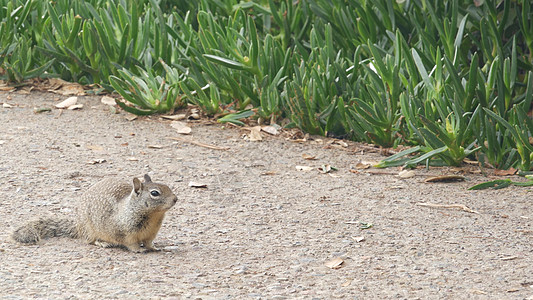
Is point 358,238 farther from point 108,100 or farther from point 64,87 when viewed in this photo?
point 64,87

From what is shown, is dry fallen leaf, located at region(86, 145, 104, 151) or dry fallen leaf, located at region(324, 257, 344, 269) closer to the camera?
dry fallen leaf, located at region(324, 257, 344, 269)

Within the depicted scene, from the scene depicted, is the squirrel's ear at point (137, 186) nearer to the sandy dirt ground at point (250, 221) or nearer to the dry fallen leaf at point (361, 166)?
the sandy dirt ground at point (250, 221)

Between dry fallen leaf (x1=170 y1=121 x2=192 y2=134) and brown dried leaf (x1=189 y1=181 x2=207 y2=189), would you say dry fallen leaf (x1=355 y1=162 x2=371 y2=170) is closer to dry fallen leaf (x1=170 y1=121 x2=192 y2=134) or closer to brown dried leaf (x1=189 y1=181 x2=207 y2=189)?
brown dried leaf (x1=189 y1=181 x2=207 y2=189)

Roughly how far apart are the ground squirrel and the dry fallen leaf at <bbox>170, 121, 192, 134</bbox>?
193cm

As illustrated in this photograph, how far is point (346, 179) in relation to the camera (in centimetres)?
525

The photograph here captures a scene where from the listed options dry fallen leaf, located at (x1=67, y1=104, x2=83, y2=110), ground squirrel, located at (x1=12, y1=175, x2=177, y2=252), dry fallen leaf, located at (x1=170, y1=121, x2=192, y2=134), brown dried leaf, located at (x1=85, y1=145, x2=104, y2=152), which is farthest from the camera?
dry fallen leaf, located at (x1=67, y1=104, x2=83, y2=110)

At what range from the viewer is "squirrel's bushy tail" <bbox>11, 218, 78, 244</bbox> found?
12.9ft

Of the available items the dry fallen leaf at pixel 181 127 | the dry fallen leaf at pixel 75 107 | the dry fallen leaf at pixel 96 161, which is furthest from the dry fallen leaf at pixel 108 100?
the dry fallen leaf at pixel 96 161

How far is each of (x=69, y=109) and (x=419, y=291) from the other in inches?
160

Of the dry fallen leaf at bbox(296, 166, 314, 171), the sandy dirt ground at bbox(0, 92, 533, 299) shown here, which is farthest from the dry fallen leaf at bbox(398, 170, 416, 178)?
the dry fallen leaf at bbox(296, 166, 314, 171)

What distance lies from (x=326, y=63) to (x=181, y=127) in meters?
1.27

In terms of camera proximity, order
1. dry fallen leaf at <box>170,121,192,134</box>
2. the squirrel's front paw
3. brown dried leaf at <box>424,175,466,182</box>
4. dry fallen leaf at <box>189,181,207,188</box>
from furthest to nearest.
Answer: dry fallen leaf at <box>170,121,192,134</box> → brown dried leaf at <box>424,175,466,182</box> → dry fallen leaf at <box>189,181,207,188</box> → the squirrel's front paw

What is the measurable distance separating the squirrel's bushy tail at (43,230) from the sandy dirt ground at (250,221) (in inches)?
1.7

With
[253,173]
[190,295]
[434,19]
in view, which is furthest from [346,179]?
[190,295]
